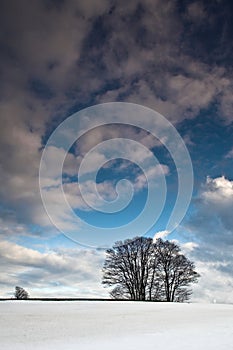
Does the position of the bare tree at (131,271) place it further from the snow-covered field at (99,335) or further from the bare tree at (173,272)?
the snow-covered field at (99,335)

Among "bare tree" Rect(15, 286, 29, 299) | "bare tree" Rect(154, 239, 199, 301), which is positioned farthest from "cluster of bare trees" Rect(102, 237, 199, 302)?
"bare tree" Rect(15, 286, 29, 299)

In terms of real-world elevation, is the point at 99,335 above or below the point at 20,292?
below

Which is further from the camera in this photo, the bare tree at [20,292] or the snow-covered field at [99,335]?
the bare tree at [20,292]

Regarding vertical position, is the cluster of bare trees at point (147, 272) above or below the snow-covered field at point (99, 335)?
above

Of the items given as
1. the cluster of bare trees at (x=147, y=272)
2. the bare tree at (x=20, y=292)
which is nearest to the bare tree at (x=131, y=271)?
the cluster of bare trees at (x=147, y=272)

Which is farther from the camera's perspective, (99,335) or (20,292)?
(20,292)

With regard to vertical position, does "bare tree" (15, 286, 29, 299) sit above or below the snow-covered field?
above

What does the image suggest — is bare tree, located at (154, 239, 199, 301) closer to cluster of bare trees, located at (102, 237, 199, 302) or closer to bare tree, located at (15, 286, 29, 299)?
cluster of bare trees, located at (102, 237, 199, 302)

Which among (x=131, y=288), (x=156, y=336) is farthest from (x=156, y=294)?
(x=156, y=336)

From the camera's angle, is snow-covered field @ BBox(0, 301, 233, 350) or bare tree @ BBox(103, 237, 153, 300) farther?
bare tree @ BBox(103, 237, 153, 300)

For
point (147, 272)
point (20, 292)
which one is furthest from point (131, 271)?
point (20, 292)

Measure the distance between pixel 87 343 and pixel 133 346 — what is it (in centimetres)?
183

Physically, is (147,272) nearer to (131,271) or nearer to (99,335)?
(131,271)

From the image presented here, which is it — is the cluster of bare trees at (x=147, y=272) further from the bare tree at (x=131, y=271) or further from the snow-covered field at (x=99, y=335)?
the snow-covered field at (x=99, y=335)
